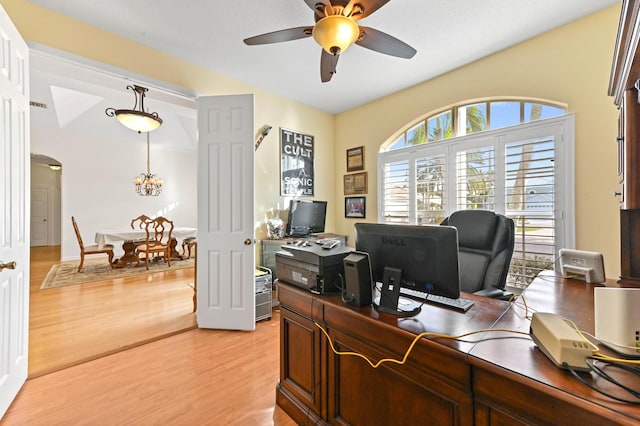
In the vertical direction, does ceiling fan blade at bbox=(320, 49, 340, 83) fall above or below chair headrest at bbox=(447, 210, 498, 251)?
above

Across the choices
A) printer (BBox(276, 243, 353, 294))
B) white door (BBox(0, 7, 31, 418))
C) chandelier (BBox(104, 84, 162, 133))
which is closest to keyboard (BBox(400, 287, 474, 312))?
printer (BBox(276, 243, 353, 294))

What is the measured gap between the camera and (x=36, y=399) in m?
1.81

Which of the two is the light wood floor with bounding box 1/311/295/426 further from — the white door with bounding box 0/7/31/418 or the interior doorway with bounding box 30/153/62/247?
the interior doorway with bounding box 30/153/62/247

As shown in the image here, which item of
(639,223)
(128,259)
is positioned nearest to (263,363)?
(639,223)

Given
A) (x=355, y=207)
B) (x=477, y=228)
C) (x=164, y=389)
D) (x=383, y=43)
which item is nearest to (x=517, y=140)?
(x=477, y=228)

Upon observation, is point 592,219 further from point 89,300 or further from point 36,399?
point 89,300

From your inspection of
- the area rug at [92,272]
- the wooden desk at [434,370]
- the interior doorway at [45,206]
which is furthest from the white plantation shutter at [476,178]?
the interior doorway at [45,206]

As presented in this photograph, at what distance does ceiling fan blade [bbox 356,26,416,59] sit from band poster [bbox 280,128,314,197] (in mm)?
2145

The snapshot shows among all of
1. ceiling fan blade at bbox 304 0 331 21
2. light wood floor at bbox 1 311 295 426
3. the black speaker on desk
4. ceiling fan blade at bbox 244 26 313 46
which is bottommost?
light wood floor at bbox 1 311 295 426

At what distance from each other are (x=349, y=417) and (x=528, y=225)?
2.54 meters

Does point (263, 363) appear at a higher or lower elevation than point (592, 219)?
lower

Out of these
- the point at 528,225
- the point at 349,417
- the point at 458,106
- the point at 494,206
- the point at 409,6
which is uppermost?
the point at 409,6

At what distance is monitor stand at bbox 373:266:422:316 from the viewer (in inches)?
49.3

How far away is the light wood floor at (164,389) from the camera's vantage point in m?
1.67
